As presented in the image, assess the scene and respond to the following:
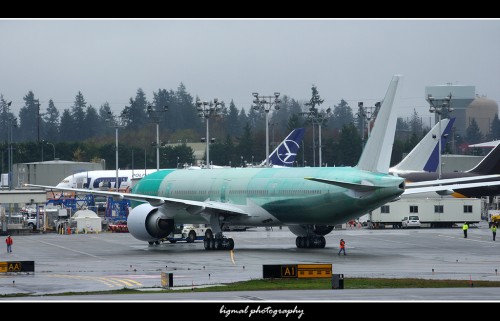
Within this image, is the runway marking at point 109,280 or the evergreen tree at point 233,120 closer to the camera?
the runway marking at point 109,280

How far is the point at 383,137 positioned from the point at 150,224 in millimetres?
16851

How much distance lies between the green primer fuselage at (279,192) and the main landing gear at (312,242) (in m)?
1.91

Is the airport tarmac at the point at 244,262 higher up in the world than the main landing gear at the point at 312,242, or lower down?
lower down

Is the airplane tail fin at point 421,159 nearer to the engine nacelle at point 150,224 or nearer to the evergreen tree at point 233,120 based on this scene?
the engine nacelle at point 150,224

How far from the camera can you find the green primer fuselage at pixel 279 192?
176 ft

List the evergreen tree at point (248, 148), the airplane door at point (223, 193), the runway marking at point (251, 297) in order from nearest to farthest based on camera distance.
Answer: the runway marking at point (251, 297), the airplane door at point (223, 193), the evergreen tree at point (248, 148)

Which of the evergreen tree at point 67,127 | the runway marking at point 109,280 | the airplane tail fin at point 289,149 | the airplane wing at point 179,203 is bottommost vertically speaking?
the runway marking at point 109,280

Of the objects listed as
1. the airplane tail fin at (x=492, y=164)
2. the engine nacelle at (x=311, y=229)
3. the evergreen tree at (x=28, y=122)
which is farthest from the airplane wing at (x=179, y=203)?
the evergreen tree at (x=28, y=122)

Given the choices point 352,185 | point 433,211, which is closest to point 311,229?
point 352,185

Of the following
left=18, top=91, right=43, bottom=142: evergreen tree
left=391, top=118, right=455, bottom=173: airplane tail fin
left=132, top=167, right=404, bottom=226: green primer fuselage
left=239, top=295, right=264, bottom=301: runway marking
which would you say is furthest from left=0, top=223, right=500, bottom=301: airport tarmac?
left=18, top=91, right=43, bottom=142: evergreen tree

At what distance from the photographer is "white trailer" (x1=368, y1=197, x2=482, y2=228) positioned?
280 ft

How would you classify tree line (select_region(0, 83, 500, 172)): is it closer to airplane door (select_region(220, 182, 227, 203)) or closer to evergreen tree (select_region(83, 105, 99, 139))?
evergreen tree (select_region(83, 105, 99, 139))

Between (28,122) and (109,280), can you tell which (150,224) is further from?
(28,122)
